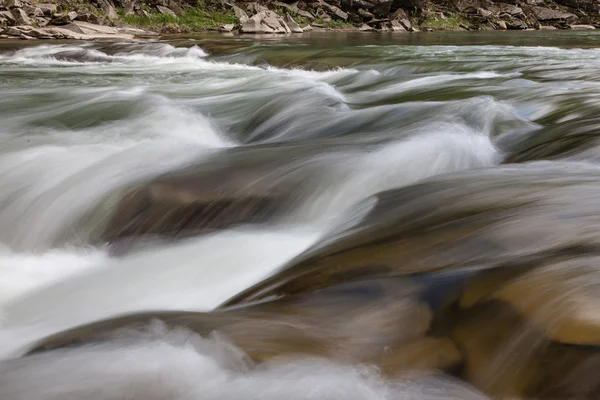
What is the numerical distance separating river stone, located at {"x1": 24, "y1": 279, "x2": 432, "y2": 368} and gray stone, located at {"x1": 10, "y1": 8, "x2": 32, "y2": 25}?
62.6 ft

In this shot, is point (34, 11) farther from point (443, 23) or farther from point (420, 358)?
point (420, 358)

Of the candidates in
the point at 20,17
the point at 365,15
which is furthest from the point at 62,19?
the point at 365,15

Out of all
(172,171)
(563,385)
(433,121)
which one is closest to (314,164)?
(172,171)

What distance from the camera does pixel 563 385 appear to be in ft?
5.46

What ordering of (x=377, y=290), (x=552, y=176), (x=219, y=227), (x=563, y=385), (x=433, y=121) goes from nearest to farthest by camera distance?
(x=563, y=385), (x=377, y=290), (x=552, y=176), (x=219, y=227), (x=433, y=121)

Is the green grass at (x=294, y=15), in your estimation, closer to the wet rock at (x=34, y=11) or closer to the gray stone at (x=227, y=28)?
the gray stone at (x=227, y=28)

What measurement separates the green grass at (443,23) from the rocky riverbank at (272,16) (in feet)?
0.16

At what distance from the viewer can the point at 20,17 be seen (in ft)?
62.4

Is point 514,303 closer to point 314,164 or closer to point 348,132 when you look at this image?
point 314,164

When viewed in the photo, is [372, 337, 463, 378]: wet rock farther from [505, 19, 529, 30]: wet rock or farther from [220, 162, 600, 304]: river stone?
[505, 19, 529, 30]: wet rock

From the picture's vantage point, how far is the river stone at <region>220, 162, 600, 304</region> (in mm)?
2561

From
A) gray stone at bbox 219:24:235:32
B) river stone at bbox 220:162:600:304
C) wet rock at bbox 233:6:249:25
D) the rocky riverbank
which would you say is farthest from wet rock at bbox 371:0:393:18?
river stone at bbox 220:162:600:304

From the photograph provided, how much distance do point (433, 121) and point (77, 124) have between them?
3.51 metres

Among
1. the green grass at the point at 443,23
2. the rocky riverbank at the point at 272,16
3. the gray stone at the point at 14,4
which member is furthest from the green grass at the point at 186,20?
the green grass at the point at 443,23
